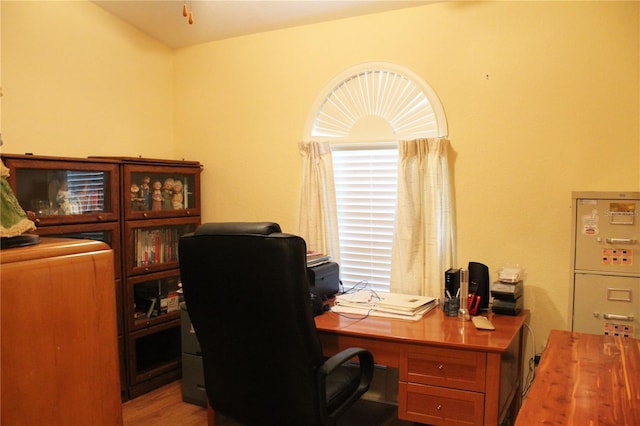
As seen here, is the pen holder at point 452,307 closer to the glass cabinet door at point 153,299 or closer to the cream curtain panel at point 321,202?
the cream curtain panel at point 321,202

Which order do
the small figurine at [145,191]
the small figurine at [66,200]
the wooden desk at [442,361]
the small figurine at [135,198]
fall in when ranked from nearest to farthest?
the wooden desk at [442,361], the small figurine at [66,200], the small figurine at [135,198], the small figurine at [145,191]

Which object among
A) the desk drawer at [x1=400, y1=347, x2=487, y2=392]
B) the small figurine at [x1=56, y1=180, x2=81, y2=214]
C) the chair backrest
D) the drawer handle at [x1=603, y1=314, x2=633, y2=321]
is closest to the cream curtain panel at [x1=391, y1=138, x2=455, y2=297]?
the desk drawer at [x1=400, y1=347, x2=487, y2=392]

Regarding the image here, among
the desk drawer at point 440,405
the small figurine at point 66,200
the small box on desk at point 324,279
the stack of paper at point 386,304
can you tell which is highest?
the small figurine at point 66,200

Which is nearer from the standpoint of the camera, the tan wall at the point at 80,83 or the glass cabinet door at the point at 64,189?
the glass cabinet door at the point at 64,189

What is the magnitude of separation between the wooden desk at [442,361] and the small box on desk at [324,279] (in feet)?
1.02

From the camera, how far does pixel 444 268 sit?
2.80m

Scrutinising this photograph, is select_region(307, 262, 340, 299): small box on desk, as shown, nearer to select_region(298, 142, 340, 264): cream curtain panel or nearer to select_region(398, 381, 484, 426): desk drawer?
select_region(298, 142, 340, 264): cream curtain panel

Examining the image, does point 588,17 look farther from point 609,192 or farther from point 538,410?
point 538,410

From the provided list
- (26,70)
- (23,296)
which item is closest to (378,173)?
(26,70)

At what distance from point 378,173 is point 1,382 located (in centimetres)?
257

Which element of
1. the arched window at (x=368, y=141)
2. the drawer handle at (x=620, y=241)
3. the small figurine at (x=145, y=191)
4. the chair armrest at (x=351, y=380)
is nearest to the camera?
the chair armrest at (x=351, y=380)

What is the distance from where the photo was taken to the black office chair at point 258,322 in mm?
1639

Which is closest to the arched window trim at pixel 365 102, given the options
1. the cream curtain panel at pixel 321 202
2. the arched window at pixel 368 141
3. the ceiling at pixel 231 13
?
the arched window at pixel 368 141

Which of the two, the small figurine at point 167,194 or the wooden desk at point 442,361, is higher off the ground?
the small figurine at point 167,194
